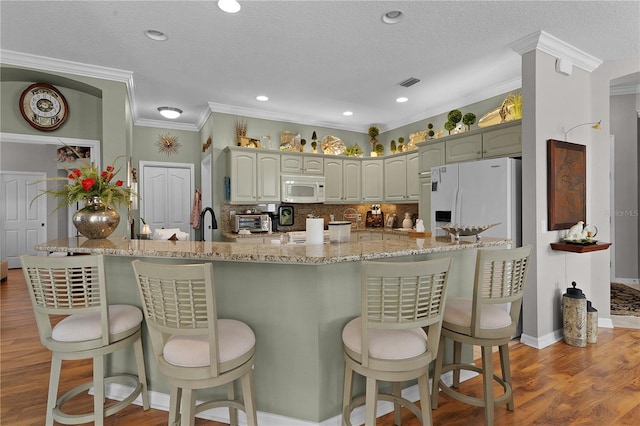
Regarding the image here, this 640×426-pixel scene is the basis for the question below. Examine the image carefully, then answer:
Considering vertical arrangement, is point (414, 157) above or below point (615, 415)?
above

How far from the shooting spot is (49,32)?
2893 mm

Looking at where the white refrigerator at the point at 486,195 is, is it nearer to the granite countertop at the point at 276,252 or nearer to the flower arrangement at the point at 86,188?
the granite countertop at the point at 276,252

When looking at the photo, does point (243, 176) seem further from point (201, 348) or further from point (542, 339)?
point (542, 339)

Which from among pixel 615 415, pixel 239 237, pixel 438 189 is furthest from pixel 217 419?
pixel 438 189

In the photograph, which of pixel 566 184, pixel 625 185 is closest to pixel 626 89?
pixel 625 185

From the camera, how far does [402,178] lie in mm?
5562

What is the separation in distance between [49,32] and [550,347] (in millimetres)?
5379

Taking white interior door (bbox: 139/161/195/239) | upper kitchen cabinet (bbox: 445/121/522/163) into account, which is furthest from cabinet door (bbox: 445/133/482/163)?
white interior door (bbox: 139/161/195/239)

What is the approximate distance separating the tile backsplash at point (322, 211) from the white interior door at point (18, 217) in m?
4.96

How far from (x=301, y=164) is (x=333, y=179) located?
0.69 m


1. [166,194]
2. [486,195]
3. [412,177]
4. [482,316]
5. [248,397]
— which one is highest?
[412,177]

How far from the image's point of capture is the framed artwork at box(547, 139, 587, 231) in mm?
3148

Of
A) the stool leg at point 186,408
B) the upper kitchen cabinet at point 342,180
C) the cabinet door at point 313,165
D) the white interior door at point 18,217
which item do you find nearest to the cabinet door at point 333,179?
the upper kitchen cabinet at point 342,180

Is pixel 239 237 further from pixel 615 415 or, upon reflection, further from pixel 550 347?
pixel 615 415
